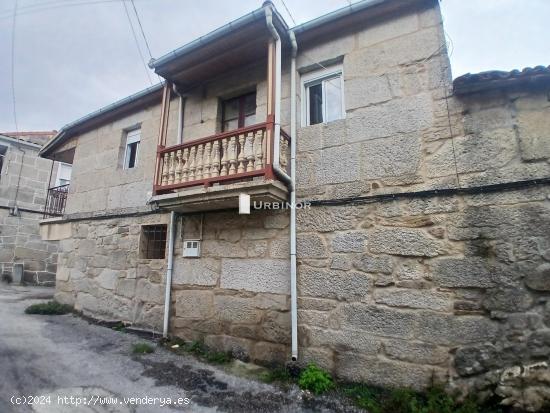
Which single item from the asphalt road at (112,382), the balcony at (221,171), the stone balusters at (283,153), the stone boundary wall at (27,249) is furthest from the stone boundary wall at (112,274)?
the stone boundary wall at (27,249)

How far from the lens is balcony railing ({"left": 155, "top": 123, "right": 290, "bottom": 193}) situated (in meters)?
3.74

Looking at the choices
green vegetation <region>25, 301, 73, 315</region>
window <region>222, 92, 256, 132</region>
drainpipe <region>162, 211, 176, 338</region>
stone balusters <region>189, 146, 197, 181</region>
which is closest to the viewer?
stone balusters <region>189, 146, 197, 181</region>

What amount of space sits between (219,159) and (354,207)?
203 centimetres

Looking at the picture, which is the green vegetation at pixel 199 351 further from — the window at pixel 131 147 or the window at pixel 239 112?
the window at pixel 131 147

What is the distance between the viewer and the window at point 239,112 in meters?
4.89

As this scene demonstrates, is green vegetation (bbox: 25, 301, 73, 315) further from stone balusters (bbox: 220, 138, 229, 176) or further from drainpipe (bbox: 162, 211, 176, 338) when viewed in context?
stone balusters (bbox: 220, 138, 229, 176)

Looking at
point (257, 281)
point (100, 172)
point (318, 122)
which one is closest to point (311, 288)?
point (257, 281)

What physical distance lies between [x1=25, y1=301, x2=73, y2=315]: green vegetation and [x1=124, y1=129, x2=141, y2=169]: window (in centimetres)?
339

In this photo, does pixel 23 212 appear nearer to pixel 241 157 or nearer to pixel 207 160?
pixel 207 160

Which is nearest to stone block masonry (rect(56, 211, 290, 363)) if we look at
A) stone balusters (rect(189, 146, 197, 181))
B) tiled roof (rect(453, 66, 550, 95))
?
stone balusters (rect(189, 146, 197, 181))

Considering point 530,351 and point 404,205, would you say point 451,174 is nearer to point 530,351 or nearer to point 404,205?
point 404,205

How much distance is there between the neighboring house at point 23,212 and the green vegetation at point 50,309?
13.4 feet

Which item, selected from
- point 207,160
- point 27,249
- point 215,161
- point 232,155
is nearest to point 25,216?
A: point 27,249

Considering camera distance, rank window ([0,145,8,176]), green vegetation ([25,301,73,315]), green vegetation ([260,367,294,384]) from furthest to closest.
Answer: window ([0,145,8,176]) < green vegetation ([25,301,73,315]) < green vegetation ([260,367,294,384])
